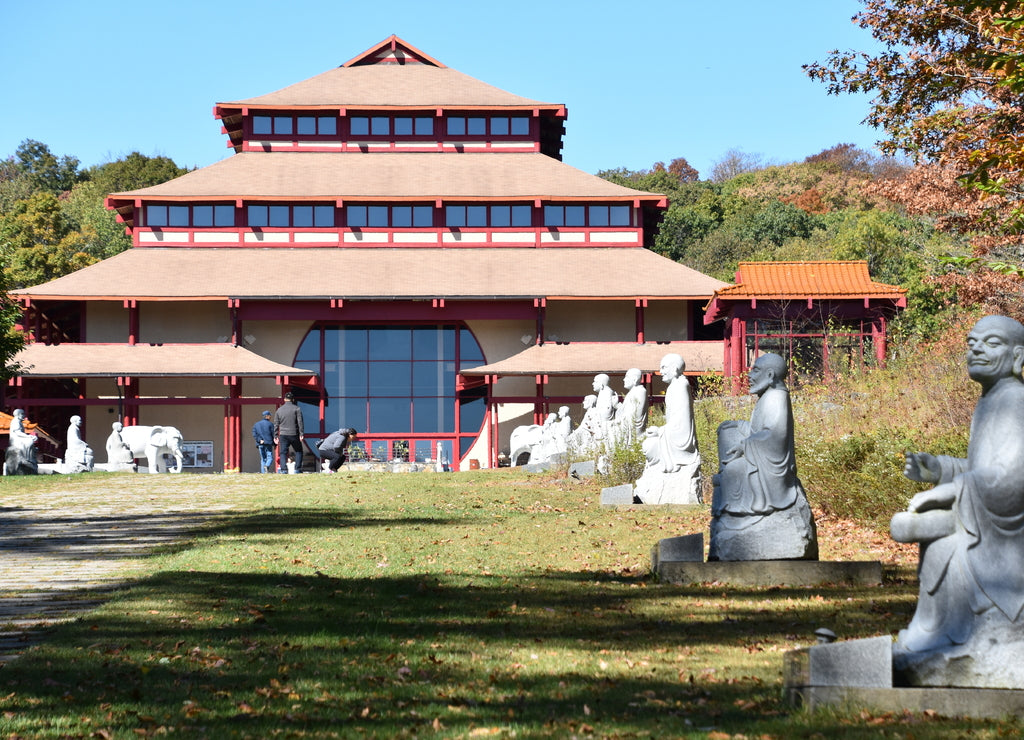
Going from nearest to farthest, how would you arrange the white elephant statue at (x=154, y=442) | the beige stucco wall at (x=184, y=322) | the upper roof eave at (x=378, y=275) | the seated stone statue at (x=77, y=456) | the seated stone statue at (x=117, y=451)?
the seated stone statue at (x=77, y=456) < the seated stone statue at (x=117, y=451) < the white elephant statue at (x=154, y=442) < the upper roof eave at (x=378, y=275) < the beige stucco wall at (x=184, y=322)

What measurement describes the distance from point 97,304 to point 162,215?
4264 mm

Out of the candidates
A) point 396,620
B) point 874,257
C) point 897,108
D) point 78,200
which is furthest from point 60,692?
point 78,200

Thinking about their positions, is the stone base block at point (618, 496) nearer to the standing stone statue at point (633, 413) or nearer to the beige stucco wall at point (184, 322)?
the standing stone statue at point (633, 413)

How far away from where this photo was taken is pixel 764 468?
9.34 m

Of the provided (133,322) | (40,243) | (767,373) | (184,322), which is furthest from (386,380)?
(767,373)

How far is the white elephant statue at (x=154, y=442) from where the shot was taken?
3022 cm

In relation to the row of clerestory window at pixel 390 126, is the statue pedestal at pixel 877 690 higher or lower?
lower

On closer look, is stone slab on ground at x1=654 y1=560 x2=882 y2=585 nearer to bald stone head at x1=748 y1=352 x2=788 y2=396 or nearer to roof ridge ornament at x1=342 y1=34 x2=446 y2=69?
bald stone head at x1=748 y1=352 x2=788 y2=396

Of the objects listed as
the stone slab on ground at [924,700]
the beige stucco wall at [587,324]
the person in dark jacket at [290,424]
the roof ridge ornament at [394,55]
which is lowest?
the stone slab on ground at [924,700]

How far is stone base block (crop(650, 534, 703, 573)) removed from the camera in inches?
379

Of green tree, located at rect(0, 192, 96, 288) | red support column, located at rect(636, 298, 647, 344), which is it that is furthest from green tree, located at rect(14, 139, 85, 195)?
red support column, located at rect(636, 298, 647, 344)

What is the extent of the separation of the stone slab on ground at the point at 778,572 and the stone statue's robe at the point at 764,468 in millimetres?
426

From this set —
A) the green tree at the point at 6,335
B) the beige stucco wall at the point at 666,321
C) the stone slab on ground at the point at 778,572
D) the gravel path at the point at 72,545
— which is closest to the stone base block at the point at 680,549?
the stone slab on ground at the point at 778,572

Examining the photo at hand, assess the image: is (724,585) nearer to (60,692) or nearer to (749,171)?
(60,692)
